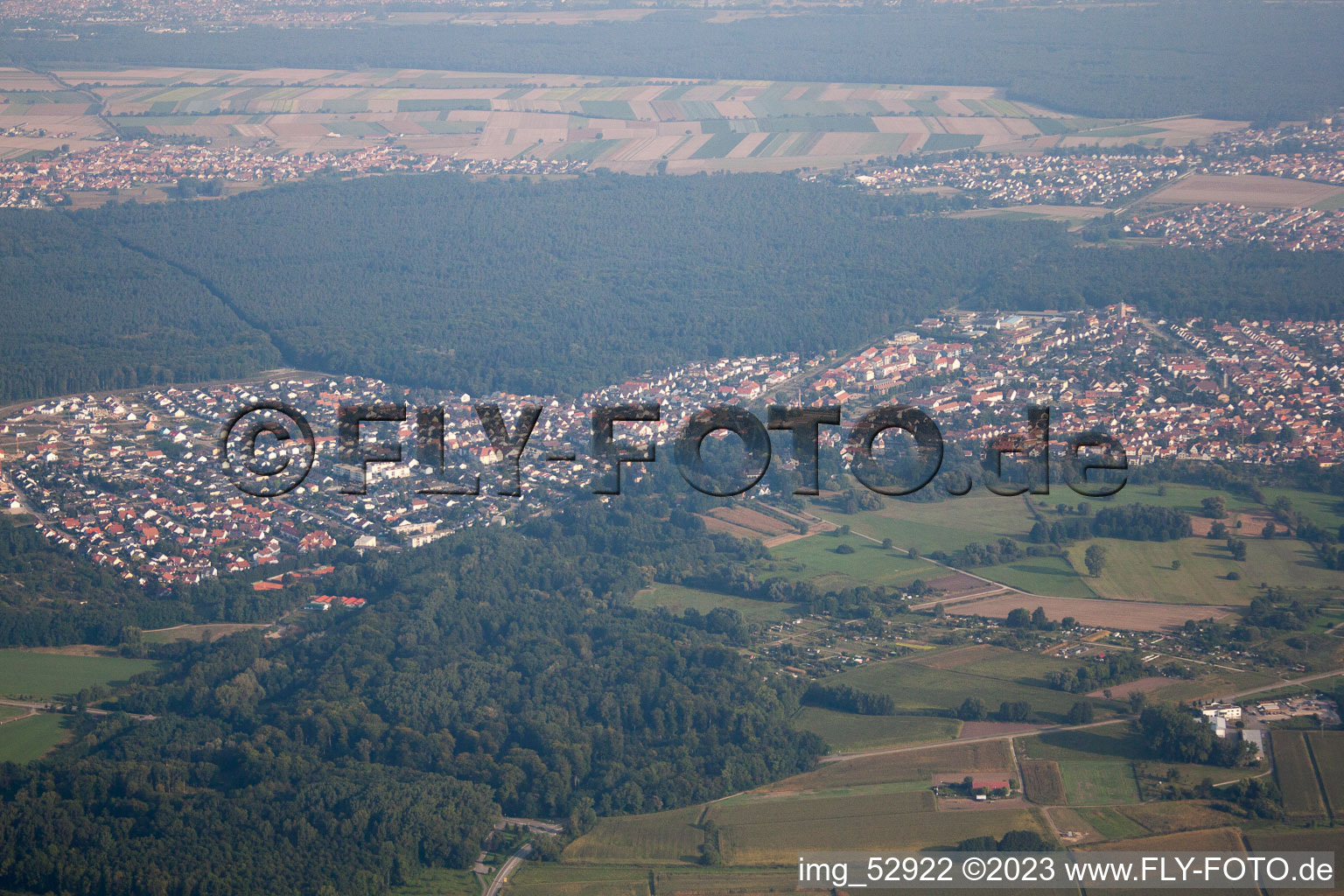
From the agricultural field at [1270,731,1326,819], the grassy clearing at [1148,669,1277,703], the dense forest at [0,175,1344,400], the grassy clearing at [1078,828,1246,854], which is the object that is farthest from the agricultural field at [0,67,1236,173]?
the grassy clearing at [1078,828,1246,854]

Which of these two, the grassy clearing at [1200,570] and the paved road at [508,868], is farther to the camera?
the grassy clearing at [1200,570]

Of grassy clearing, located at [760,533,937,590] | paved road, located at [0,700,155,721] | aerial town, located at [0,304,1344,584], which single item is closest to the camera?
paved road, located at [0,700,155,721]

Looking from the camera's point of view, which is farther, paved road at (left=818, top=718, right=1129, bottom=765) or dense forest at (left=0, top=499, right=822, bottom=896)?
paved road at (left=818, top=718, right=1129, bottom=765)

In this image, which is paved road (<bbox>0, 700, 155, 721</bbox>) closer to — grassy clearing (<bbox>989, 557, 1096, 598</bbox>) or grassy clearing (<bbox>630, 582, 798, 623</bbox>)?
grassy clearing (<bbox>630, 582, 798, 623</bbox>)

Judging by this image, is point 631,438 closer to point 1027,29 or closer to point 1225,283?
point 1225,283

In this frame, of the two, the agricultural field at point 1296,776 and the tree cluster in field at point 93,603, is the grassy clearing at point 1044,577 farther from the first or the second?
the tree cluster in field at point 93,603

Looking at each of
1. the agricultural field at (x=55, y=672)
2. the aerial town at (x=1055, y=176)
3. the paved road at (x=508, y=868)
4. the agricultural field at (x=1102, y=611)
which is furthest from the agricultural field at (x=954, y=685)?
the aerial town at (x=1055, y=176)
